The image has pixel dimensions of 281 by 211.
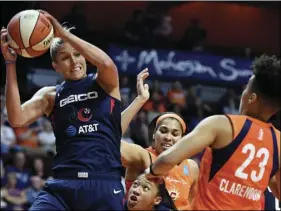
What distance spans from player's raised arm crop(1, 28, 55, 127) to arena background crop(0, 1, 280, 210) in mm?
6293

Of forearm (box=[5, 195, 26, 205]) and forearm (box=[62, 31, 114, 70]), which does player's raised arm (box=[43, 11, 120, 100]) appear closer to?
forearm (box=[62, 31, 114, 70])

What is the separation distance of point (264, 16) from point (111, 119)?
20377mm

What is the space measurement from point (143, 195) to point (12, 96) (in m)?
1.29

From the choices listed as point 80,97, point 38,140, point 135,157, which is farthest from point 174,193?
point 38,140

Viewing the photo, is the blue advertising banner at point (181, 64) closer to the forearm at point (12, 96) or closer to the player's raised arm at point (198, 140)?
the forearm at point (12, 96)

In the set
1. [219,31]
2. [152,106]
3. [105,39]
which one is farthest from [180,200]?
[219,31]

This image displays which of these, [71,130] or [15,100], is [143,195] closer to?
[71,130]

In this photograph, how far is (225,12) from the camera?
78.6ft

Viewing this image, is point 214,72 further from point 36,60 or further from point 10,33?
point 10,33

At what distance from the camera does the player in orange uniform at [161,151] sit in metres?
5.64

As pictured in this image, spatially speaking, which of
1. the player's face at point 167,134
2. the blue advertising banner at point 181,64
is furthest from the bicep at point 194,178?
the blue advertising banner at point 181,64

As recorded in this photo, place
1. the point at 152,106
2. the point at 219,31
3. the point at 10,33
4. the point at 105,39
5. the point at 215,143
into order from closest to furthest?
the point at 215,143, the point at 10,33, the point at 152,106, the point at 105,39, the point at 219,31

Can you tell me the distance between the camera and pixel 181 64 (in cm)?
1797

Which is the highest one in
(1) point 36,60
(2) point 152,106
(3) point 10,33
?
(3) point 10,33
